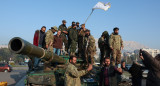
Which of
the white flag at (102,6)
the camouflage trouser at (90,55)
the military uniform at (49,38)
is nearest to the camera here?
the military uniform at (49,38)

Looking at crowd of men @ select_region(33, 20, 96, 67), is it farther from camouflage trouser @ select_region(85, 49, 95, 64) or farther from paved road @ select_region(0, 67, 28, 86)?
paved road @ select_region(0, 67, 28, 86)

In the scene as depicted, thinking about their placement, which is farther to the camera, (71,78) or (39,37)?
(39,37)

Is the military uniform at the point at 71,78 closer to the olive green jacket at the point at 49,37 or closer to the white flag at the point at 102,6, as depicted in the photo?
the olive green jacket at the point at 49,37

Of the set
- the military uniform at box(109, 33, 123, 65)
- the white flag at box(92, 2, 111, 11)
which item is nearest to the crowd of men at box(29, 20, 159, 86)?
the military uniform at box(109, 33, 123, 65)

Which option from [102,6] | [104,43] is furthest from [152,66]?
[102,6]

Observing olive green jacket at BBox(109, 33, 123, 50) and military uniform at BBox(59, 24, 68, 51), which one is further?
military uniform at BBox(59, 24, 68, 51)

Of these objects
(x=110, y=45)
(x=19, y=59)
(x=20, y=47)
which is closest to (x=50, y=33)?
(x=110, y=45)

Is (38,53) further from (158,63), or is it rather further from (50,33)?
(50,33)

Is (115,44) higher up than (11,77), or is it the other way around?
(115,44)

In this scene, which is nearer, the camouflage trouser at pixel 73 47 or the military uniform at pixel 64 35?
the camouflage trouser at pixel 73 47

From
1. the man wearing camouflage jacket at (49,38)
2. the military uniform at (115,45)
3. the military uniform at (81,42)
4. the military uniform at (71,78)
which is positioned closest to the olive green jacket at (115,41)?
the military uniform at (115,45)

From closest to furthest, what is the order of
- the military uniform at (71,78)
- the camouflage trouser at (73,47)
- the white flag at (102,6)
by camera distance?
1. the military uniform at (71,78)
2. the camouflage trouser at (73,47)
3. the white flag at (102,6)

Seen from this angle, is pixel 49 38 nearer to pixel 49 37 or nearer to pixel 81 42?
pixel 49 37

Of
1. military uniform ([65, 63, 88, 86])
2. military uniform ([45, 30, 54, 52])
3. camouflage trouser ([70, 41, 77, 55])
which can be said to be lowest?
military uniform ([65, 63, 88, 86])
